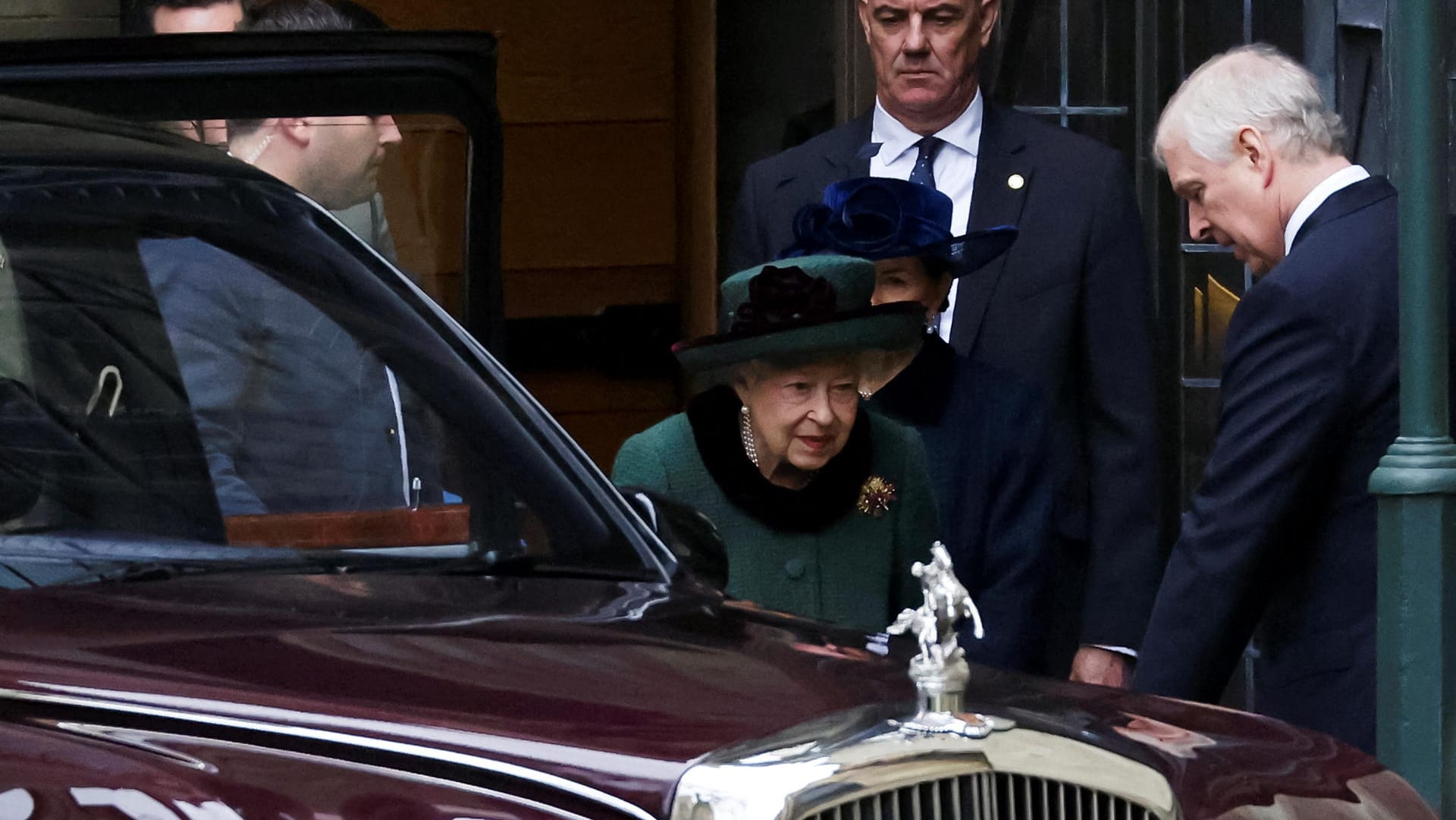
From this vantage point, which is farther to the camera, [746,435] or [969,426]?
[969,426]

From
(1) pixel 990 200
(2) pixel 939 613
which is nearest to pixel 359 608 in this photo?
(2) pixel 939 613

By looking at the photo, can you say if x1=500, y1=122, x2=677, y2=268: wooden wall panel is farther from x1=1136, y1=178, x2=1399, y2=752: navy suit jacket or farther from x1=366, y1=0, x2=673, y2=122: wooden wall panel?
x1=1136, y1=178, x2=1399, y2=752: navy suit jacket

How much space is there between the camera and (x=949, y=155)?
5.12 m

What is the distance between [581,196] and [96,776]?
5.97 metres

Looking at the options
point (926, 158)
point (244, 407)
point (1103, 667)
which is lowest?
point (1103, 667)

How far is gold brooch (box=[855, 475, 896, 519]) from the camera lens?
4.28 metres

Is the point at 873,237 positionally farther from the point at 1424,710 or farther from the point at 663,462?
the point at 1424,710

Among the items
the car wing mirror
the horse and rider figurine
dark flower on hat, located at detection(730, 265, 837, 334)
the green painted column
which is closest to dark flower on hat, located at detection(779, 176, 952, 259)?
dark flower on hat, located at detection(730, 265, 837, 334)

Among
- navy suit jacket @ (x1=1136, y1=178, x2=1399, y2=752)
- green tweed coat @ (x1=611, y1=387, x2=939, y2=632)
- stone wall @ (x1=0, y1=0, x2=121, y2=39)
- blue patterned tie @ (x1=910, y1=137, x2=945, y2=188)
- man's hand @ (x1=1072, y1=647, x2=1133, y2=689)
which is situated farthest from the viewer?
stone wall @ (x1=0, y1=0, x2=121, y2=39)

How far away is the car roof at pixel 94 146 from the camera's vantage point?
3.06 m

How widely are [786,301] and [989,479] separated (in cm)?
64

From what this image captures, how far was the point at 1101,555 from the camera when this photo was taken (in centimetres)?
494

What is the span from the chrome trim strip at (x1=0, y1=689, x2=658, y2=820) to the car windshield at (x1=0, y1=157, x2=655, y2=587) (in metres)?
0.51

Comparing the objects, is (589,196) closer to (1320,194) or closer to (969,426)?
(969,426)
